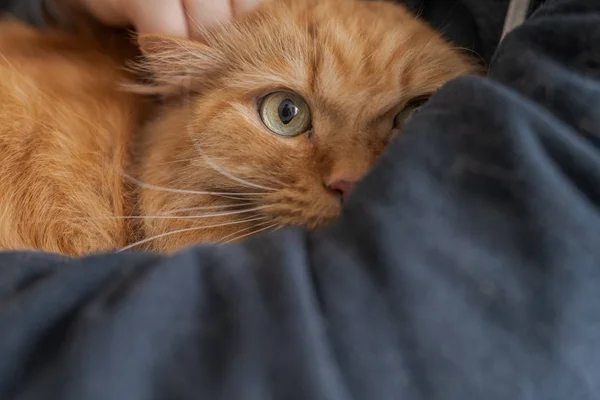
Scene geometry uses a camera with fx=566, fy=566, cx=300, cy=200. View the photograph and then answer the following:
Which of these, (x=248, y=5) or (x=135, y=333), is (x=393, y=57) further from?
(x=135, y=333)

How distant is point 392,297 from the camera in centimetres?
58

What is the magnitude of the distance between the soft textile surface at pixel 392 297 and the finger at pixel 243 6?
2.31ft

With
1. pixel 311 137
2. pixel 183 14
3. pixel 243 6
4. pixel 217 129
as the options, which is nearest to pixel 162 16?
pixel 183 14

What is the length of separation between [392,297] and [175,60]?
2.67 ft

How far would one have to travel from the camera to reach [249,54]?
1.17 m

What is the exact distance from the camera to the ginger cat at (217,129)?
41.1 inches

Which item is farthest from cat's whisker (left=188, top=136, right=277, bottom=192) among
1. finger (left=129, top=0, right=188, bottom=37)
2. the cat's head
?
finger (left=129, top=0, right=188, bottom=37)

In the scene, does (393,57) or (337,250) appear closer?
(337,250)

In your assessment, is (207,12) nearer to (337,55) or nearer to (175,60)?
(175,60)

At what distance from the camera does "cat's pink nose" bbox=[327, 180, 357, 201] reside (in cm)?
93

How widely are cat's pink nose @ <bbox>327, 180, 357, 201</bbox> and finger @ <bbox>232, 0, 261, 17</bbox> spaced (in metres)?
0.51

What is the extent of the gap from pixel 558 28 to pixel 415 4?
953 millimetres

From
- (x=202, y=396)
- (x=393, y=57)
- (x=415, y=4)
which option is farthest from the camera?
(x=415, y=4)

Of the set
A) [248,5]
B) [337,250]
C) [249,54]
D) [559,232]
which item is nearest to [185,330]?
[337,250]
